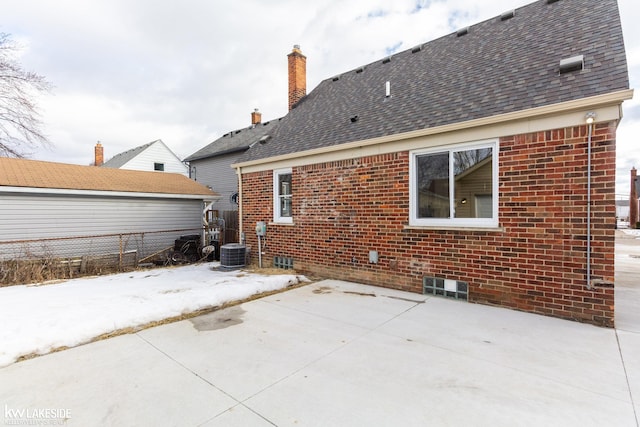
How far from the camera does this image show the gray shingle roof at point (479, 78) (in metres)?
4.65

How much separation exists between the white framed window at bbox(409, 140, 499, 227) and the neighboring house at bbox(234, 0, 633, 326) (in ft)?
0.07

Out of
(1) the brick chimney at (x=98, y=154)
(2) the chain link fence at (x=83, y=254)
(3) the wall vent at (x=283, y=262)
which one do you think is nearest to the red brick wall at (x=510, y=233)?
(3) the wall vent at (x=283, y=262)

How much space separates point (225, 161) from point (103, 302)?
1301 centimetres

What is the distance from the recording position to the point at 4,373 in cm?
296

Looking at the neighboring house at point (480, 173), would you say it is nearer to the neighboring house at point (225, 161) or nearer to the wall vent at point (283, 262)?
the wall vent at point (283, 262)

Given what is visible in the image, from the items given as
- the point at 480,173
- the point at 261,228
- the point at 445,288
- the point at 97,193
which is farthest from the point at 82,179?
the point at 480,173

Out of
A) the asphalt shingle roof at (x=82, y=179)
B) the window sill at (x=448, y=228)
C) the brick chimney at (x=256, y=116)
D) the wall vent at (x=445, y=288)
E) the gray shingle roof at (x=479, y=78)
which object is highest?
the brick chimney at (x=256, y=116)

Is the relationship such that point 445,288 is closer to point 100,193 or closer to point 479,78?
point 479,78

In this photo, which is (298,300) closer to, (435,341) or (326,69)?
(435,341)

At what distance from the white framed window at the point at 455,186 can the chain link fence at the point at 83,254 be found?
8.18m

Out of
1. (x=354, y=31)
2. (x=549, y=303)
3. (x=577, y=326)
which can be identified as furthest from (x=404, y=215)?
(x=354, y=31)

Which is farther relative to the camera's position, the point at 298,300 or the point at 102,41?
the point at 102,41

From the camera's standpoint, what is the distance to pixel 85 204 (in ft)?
32.8

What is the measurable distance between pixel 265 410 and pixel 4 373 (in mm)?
2784
